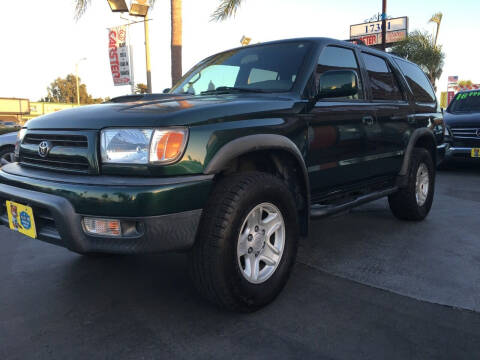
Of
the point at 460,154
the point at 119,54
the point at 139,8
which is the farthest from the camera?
the point at 119,54

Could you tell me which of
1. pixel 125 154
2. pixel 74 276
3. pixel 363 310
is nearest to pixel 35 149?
pixel 125 154

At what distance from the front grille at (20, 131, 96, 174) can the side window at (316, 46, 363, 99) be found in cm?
173

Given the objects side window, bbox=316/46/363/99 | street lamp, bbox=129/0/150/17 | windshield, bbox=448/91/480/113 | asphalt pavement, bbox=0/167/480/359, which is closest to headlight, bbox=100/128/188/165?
asphalt pavement, bbox=0/167/480/359

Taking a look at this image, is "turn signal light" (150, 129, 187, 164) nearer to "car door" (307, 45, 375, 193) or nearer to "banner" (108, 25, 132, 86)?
"car door" (307, 45, 375, 193)

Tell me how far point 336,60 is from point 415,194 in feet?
5.98

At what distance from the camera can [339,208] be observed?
10.4 feet

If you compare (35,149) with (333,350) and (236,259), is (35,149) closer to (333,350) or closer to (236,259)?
(236,259)

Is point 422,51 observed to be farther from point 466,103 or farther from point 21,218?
point 21,218

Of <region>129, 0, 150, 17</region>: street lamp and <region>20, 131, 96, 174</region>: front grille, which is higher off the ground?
<region>129, 0, 150, 17</region>: street lamp

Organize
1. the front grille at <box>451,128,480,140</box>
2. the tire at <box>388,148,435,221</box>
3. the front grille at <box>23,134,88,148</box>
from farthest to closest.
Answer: the front grille at <box>451,128,480,140</box>, the tire at <box>388,148,435,221</box>, the front grille at <box>23,134,88,148</box>

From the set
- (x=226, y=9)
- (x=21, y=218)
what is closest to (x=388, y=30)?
(x=226, y=9)

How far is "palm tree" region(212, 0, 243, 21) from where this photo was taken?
395 inches

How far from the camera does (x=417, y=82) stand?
4.59 meters

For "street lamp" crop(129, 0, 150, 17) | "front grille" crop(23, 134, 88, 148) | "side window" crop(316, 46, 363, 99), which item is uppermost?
"street lamp" crop(129, 0, 150, 17)
